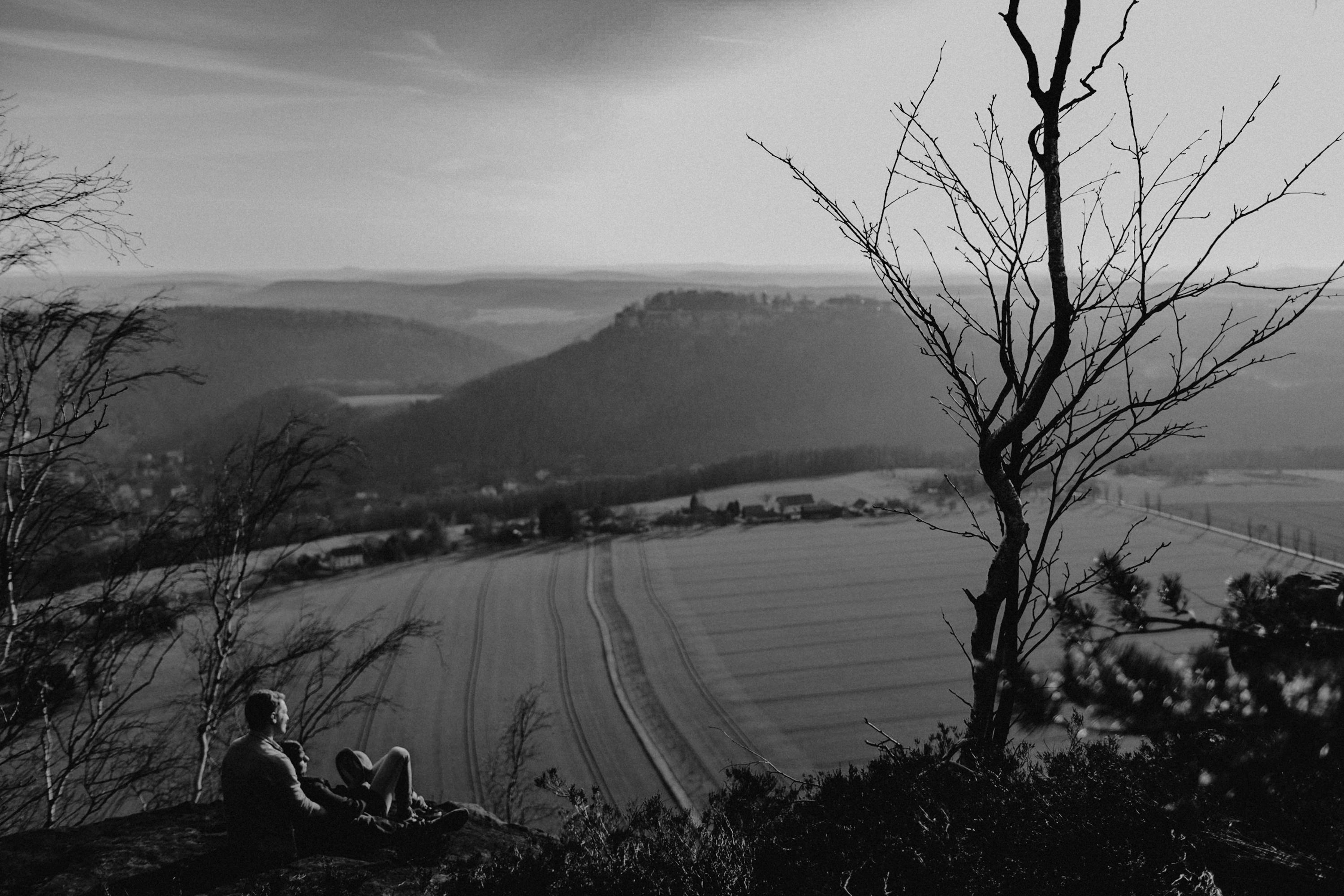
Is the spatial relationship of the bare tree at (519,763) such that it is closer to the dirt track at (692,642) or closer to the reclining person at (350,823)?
the dirt track at (692,642)

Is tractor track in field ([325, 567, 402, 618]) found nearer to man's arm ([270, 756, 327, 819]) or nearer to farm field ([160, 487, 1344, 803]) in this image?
farm field ([160, 487, 1344, 803])

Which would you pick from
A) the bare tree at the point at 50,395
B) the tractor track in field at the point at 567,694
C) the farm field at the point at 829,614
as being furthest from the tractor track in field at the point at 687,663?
the bare tree at the point at 50,395

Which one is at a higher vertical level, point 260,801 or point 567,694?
point 260,801

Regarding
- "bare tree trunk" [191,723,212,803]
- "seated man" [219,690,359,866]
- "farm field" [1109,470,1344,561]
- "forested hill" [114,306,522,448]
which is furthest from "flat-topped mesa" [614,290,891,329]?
"seated man" [219,690,359,866]

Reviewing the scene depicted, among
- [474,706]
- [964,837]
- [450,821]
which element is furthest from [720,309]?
[964,837]

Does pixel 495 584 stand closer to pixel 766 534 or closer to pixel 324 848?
pixel 766 534

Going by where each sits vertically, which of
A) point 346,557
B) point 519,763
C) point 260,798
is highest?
point 260,798

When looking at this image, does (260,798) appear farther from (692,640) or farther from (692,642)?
(692,640)
